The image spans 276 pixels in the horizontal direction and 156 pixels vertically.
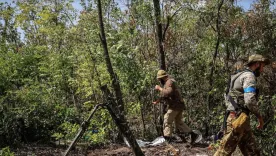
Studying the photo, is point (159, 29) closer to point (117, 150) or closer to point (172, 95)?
point (172, 95)

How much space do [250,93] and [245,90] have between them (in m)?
0.10

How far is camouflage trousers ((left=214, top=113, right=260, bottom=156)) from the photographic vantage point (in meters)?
4.95

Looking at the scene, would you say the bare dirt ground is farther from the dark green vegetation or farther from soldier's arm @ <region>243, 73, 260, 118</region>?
soldier's arm @ <region>243, 73, 260, 118</region>

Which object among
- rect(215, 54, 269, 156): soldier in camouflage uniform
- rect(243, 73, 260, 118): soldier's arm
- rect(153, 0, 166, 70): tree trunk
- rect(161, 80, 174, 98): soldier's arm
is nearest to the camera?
rect(243, 73, 260, 118): soldier's arm

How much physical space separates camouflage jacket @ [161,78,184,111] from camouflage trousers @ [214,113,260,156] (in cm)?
238

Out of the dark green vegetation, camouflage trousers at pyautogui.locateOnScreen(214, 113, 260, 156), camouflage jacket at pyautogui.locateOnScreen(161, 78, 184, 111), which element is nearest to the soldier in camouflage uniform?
camouflage trousers at pyautogui.locateOnScreen(214, 113, 260, 156)

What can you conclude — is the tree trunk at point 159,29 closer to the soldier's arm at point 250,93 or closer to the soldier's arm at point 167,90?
the soldier's arm at point 167,90

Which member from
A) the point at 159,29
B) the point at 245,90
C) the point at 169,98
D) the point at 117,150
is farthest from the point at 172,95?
the point at 245,90

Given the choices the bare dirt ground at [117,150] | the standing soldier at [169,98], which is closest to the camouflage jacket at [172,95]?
the standing soldier at [169,98]

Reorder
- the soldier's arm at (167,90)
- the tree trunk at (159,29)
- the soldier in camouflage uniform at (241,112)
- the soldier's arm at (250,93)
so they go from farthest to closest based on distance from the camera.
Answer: the tree trunk at (159,29) < the soldier's arm at (167,90) < the soldier in camouflage uniform at (241,112) < the soldier's arm at (250,93)

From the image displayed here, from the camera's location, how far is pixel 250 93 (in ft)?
15.5

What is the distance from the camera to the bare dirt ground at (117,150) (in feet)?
24.3

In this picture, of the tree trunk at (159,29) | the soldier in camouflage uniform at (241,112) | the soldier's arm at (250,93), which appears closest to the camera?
the soldier's arm at (250,93)

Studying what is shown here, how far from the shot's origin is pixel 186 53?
1097 centimetres
